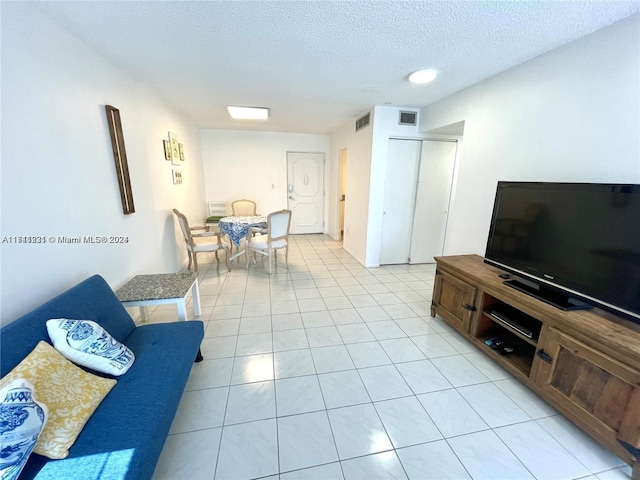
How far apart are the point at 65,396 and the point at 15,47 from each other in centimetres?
180

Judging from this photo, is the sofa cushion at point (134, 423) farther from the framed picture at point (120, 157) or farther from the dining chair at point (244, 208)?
the dining chair at point (244, 208)

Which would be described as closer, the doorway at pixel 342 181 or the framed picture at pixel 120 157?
the framed picture at pixel 120 157

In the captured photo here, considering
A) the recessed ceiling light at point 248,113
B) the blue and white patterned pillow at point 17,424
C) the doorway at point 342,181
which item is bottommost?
the blue and white patterned pillow at point 17,424

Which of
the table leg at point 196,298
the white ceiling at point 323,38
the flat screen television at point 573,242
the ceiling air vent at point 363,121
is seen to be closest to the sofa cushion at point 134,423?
the table leg at point 196,298

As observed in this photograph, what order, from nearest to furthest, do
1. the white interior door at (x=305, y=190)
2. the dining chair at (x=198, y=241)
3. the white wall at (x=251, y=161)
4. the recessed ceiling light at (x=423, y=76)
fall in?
the recessed ceiling light at (x=423, y=76) → the dining chair at (x=198, y=241) → the white wall at (x=251, y=161) → the white interior door at (x=305, y=190)

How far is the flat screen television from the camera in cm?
133

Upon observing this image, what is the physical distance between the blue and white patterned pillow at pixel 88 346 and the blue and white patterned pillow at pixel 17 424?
0.30 m

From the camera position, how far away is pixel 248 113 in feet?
12.6

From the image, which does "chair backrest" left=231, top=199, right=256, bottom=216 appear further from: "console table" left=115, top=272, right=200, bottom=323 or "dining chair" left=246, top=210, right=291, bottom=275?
"console table" left=115, top=272, right=200, bottom=323

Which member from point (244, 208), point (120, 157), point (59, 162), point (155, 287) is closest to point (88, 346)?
point (155, 287)

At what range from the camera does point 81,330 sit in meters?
1.26

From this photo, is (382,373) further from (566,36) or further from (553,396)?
(566,36)

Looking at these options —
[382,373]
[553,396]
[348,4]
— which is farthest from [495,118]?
[382,373]

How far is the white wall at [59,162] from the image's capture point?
1314mm
